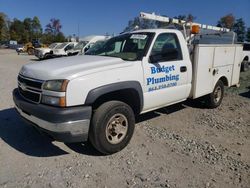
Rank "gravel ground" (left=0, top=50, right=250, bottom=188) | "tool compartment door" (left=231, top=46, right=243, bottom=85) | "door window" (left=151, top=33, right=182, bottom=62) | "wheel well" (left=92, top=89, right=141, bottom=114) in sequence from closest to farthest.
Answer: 1. "gravel ground" (left=0, top=50, right=250, bottom=188)
2. "wheel well" (left=92, top=89, right=141, bottom=114)
3. "door window" (left=151, top=33, right=182, bottom=62)
4. "tool compartment door" (left=231, top=46, right=243, bottom=85)

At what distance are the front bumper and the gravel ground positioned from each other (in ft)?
1.59

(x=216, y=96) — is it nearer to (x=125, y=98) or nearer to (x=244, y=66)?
(x=125, y=98)

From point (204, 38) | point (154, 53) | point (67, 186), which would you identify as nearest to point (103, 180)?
point (67, 186)

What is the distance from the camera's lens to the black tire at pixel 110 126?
3322mm

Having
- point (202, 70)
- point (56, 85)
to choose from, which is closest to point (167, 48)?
point (202, 70)

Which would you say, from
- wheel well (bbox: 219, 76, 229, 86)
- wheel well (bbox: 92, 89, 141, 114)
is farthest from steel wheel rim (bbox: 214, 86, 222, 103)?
wheel well (bbox: 92, 89, 141, 114)

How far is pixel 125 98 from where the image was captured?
12.6 feet

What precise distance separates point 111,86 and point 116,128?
0.68 m

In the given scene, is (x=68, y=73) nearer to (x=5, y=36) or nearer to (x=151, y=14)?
(x=151, y=14)

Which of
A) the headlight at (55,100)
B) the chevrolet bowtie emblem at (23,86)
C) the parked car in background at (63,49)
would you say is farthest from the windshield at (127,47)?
the parked car in background at (63,49)

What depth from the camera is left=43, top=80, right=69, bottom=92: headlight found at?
3.02 metres

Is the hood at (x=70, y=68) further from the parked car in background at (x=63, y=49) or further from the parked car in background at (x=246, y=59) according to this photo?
the parked car in background at (x=63, y=49)

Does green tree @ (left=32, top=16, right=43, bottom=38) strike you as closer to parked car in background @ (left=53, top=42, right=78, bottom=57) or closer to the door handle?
parked car in background @ (left=53, top=42, right=78, bottom=57)

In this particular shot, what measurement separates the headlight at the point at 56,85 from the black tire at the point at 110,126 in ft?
1.95
